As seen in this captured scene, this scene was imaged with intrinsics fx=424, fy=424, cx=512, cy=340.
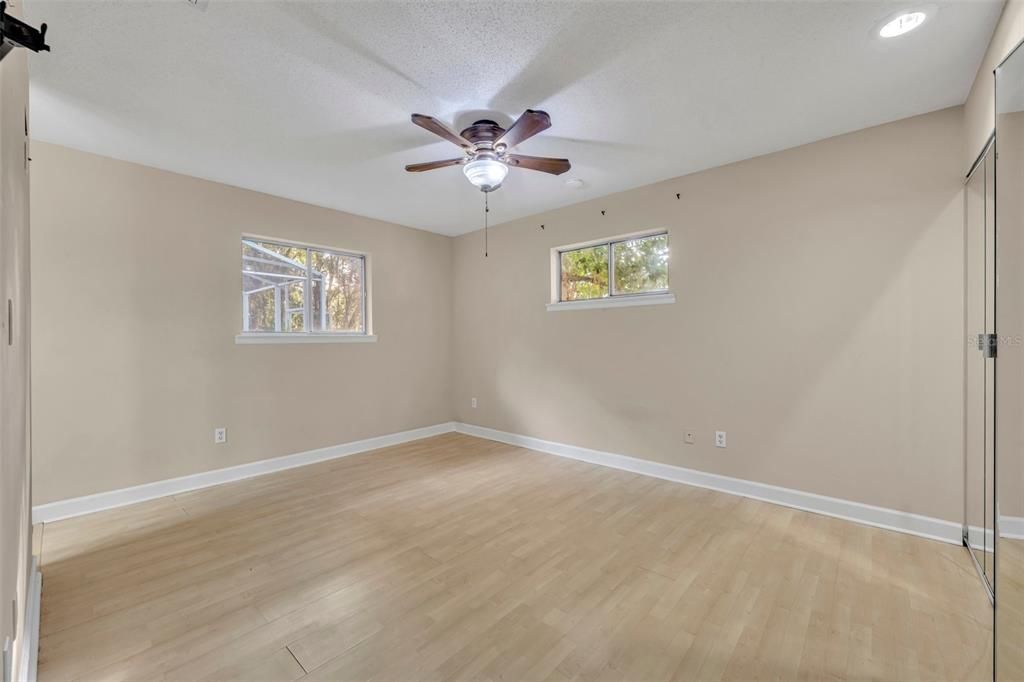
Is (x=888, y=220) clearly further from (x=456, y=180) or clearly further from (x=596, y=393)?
(x=456, y=180)

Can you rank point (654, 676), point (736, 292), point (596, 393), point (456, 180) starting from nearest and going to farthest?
1. point (654, 676)
2. point (736, 292)
3. point (456, 180)
4. point (596, 393)

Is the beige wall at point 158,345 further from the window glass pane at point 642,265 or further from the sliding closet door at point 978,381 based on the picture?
the sliding closet door at point 978,381

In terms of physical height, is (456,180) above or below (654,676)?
above

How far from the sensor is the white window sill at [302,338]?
147 inches

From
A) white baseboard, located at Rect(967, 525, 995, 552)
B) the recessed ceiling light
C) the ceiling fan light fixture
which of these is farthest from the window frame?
white baseboard, located at Rect(967, 525, 995, 552)

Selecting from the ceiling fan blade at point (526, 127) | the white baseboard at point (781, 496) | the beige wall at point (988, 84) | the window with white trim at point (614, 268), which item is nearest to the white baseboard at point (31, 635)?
the ceiling fan blade at point (526, 127)

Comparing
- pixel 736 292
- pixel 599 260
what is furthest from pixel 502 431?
pixel 736 292

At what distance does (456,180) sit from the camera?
355 cm

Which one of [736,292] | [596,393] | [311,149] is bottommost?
[596,393]

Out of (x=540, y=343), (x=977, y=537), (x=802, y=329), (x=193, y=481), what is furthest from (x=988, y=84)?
(x=193, y=481)

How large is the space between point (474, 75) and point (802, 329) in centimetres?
268

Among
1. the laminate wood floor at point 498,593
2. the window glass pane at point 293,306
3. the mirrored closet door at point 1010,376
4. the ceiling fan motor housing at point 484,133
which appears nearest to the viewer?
the mirrored closet door at point 1010,376

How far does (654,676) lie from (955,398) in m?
2.43

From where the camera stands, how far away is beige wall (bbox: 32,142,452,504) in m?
2.86
